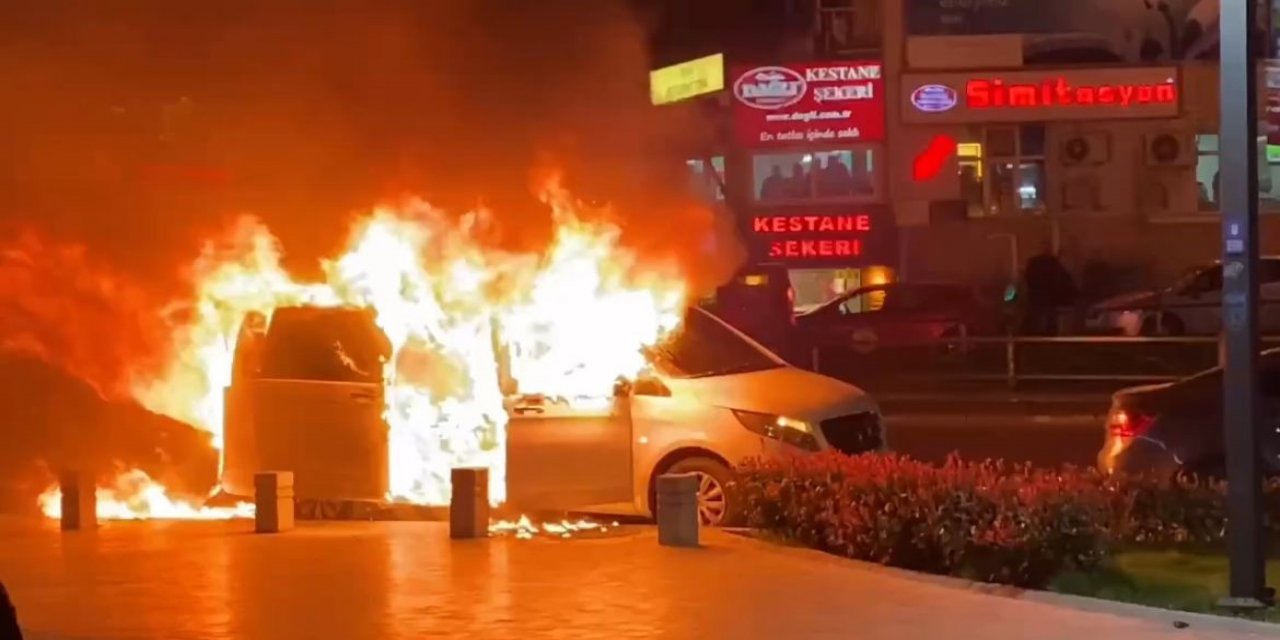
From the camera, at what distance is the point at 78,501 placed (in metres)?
13.8

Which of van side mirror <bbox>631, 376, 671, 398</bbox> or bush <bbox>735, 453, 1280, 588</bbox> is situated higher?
van side mirror <bbox>631, 376, 671, 398</bbox>

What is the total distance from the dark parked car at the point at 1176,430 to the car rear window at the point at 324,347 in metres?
5.64

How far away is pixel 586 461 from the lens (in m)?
13.0

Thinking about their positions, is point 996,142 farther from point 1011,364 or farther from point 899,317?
point 1011,364

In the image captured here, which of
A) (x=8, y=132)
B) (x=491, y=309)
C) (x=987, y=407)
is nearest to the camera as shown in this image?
(x=491, y=309)

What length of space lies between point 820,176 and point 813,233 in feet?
5.39

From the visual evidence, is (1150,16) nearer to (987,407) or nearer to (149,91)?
(987,407)

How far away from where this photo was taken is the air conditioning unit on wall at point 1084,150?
3544cm

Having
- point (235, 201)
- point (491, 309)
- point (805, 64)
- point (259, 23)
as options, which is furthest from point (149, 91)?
point (805, 64)

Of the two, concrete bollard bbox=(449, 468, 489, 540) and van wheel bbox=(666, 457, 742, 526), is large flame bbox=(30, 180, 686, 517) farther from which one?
van wheel bbox=(666, 457, 742, 526)

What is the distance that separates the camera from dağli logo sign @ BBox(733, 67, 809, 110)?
36.8m

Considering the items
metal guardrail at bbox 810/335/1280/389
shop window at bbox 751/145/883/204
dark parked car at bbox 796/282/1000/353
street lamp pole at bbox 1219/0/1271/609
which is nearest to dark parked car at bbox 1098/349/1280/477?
street lamp pole at bbox 1219/0/1271/609

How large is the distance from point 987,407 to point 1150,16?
15760 mm

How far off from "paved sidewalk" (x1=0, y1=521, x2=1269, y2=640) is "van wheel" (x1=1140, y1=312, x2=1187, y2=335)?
18197 mm
